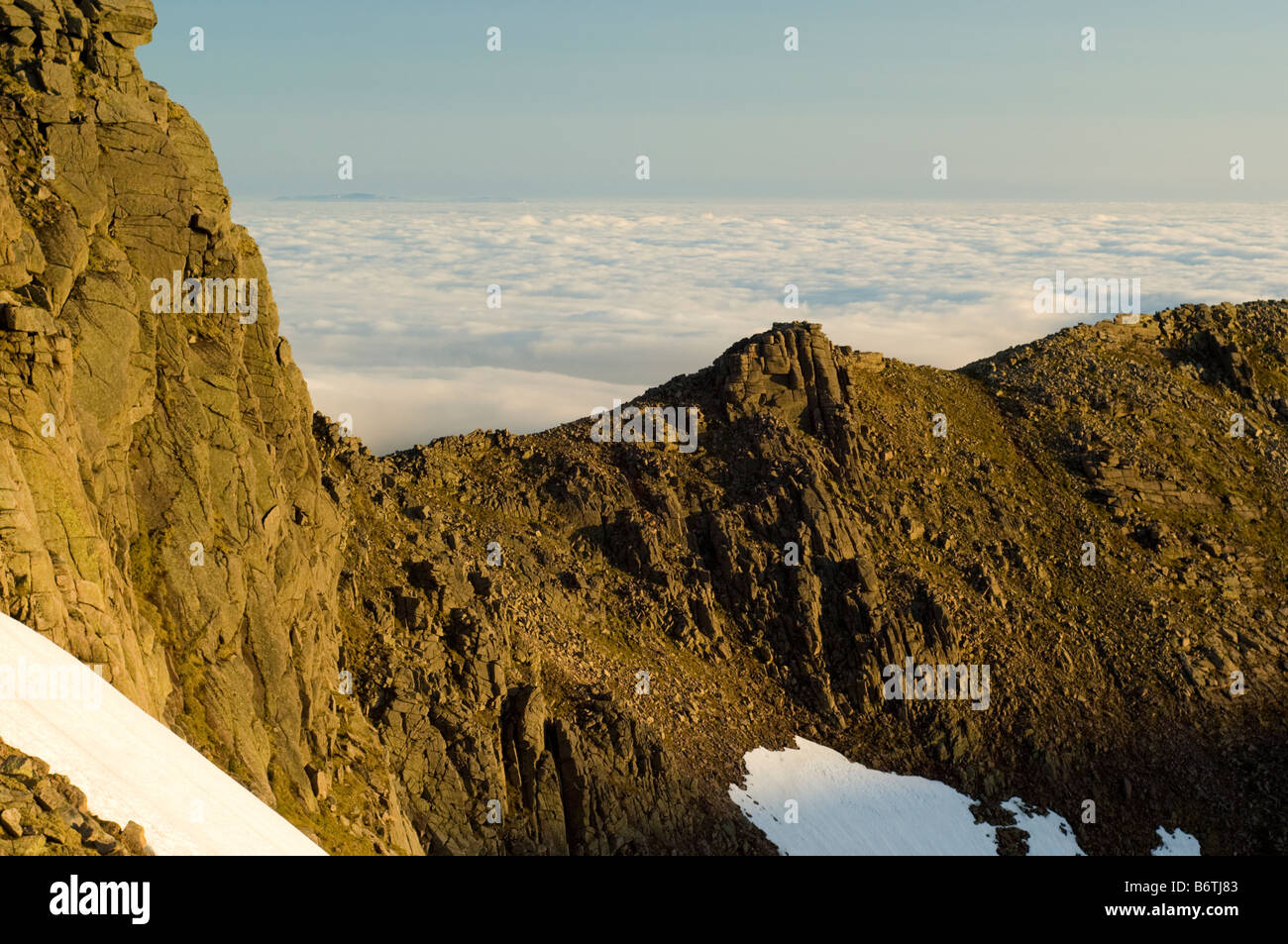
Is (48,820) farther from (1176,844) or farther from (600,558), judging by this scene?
(1176,844)

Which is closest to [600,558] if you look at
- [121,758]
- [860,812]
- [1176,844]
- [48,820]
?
[860,812]

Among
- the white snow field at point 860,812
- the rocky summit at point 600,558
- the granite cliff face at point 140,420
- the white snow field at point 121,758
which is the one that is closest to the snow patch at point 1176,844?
the rocky summit at point 600,558

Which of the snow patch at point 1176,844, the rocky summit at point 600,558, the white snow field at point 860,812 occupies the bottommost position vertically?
the snow patch at point 1176,844

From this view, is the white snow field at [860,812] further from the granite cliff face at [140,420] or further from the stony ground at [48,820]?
the stony ground at [48,820]

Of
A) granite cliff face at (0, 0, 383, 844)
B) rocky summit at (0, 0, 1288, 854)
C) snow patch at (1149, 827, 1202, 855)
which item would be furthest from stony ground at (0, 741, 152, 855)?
snow patch at (1149, 827, 1202, 855)
